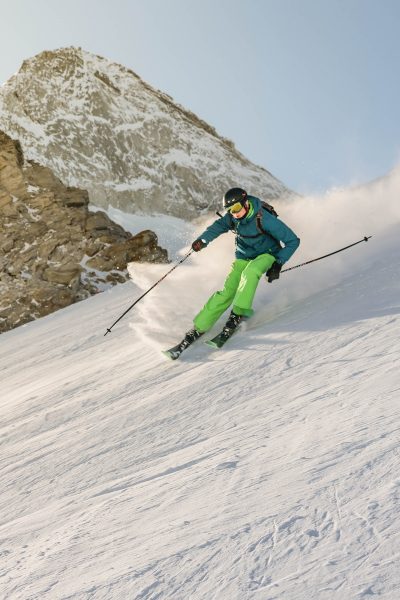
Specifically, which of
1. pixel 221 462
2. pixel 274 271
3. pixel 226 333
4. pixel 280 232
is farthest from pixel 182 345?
pixel 221 462

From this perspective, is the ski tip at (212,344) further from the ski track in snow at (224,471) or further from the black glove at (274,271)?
the black glove at (274,271)

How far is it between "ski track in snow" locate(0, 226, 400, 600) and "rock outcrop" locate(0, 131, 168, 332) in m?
14.5

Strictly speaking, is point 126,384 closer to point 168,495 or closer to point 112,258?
point 168,495

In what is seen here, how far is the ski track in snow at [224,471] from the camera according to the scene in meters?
1.76

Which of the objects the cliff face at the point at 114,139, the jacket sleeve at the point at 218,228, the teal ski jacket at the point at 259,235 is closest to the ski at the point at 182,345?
the teal ski jacket at the point at 259,235

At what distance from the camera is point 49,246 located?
70.8 feet

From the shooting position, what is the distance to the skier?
5.56 m

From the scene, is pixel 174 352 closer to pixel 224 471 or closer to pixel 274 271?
pixel 274 271

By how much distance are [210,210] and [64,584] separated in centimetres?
3737

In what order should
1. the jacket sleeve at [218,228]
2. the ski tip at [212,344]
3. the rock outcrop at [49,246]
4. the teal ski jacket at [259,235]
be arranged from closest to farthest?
the ski tip at [212,344] < the teal ski jacket at [259,235] < the jacket sleeve at [218,228] < the rock outcrop at [49,246]

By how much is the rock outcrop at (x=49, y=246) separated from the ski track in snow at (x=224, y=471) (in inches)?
571

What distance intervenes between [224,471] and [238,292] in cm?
315

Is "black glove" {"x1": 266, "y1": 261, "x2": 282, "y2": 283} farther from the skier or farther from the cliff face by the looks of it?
the cliff face

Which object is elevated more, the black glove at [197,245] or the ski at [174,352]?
the black glove at [197,245]
